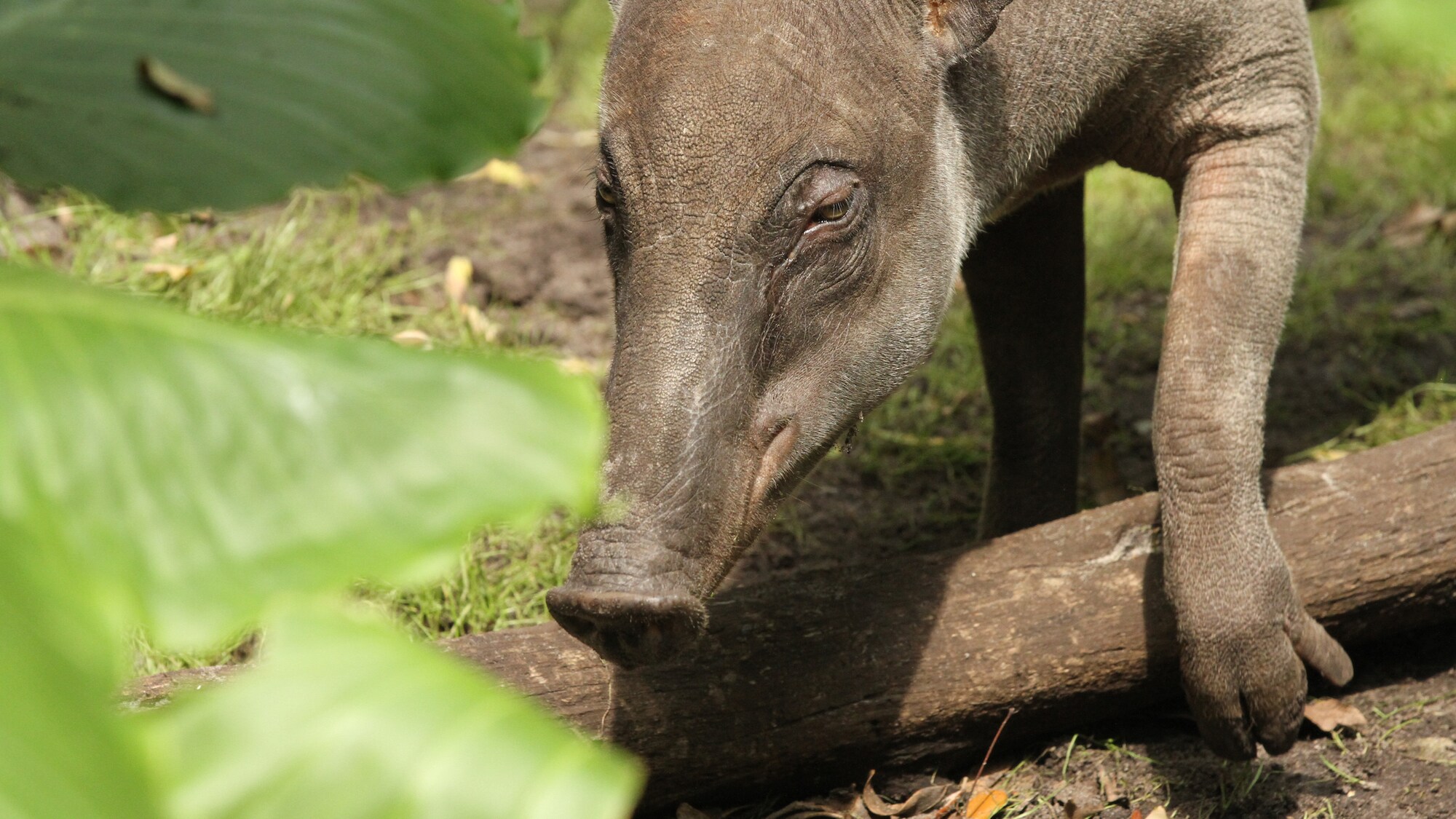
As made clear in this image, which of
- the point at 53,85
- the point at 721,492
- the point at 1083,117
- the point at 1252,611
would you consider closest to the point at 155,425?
the point at 53,85

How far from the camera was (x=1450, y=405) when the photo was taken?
195 inches

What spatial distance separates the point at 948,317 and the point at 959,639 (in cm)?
285

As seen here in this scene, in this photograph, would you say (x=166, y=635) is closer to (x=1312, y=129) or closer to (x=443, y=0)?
(x=443, y=0)

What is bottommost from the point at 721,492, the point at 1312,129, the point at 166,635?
the point at 721,492

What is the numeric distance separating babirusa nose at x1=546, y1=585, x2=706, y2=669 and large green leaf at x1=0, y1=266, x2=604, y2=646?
1.82m

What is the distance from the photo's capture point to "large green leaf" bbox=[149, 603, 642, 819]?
70cm

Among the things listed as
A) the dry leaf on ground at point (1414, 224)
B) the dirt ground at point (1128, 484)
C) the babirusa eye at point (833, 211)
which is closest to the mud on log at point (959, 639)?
the dirt ground at point (1128, 484)

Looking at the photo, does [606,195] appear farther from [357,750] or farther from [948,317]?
[948,317]

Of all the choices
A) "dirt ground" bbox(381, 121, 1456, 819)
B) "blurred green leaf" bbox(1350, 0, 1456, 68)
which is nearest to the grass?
"dirt ground" bbox(381, 121, 1456, 819)

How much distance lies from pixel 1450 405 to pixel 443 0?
4.71 meters

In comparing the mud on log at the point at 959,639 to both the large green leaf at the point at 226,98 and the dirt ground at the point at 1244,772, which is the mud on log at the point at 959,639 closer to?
the dirt ground at the point at 1244,772

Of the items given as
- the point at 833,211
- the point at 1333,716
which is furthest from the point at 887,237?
the point at 1333,716

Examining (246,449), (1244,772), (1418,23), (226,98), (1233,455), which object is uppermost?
(1418,23)

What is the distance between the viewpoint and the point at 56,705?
66 centimetres
